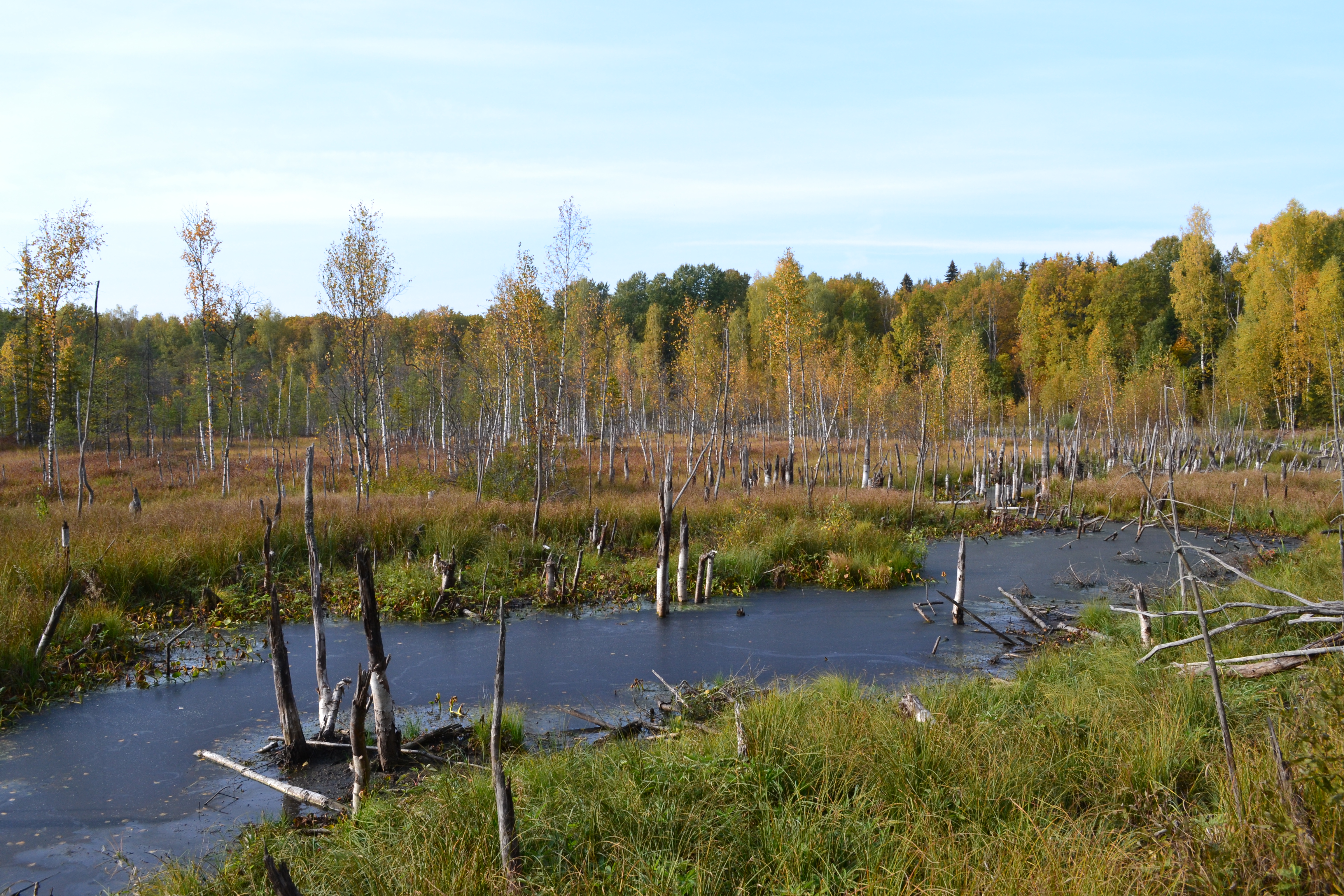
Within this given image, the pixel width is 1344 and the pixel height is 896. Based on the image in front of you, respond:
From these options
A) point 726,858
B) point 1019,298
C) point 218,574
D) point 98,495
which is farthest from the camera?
point 1019,298

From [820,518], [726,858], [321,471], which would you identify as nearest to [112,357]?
[321,471]

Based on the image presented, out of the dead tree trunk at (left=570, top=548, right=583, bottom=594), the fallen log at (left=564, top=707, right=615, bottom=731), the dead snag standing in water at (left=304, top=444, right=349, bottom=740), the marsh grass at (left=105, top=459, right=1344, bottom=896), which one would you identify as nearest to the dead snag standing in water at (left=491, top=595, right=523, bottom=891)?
the marsh grass at (left=105, top=459, right=1344, bottom=896)

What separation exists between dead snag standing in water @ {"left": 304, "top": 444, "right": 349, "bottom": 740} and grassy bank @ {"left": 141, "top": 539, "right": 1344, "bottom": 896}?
4.80ft

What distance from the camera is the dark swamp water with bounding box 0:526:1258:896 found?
21.1 ft

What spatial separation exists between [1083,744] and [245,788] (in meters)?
7.03

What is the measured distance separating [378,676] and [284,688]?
135 centimetres

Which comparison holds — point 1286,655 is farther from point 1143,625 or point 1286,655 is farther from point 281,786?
point 281,786

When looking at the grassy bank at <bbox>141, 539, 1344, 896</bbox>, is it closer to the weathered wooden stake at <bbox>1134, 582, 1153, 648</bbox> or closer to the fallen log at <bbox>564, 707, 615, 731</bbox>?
the fallen log at <bbox>564, 707, 615, 731</bbox>

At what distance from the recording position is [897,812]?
17.2 ft

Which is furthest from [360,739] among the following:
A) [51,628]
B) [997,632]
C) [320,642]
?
[997,632]

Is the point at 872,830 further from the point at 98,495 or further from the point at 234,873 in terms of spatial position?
the point at 98,495

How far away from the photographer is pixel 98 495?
965 inches

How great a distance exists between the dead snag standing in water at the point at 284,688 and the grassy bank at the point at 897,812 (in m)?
1.38

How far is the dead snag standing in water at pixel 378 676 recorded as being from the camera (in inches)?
252
